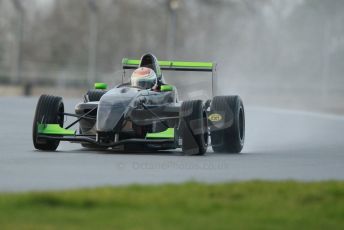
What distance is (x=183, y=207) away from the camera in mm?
8391

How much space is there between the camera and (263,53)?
87312 millimetres

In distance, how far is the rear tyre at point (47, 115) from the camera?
15.6 m

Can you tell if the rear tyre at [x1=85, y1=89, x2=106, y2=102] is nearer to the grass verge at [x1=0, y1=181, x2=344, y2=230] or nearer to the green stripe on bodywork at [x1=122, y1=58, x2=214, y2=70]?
the green stripe on bodywork at [x1=122, y1=58, x2=214, y2=70]

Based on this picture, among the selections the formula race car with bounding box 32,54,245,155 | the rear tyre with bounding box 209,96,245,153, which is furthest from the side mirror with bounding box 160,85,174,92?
the rear tyre with bounding box 209,96,245,153

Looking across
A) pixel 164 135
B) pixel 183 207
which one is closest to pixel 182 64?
pixel 164 135

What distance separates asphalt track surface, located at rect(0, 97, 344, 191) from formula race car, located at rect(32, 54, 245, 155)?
23 centimetres

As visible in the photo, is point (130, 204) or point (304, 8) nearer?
point (130, 204)

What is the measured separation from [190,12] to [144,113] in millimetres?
81277

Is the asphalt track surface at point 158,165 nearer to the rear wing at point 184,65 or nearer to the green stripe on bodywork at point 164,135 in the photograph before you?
the green stripe on bodywork at point 164,135

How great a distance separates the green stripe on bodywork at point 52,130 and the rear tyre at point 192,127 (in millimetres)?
1650

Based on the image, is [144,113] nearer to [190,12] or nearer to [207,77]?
[207,77]

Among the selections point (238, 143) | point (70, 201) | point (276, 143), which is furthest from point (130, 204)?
point (276, 143)

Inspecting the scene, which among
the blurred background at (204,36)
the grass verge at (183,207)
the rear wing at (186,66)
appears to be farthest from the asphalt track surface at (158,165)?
the blurred background at (204,36)

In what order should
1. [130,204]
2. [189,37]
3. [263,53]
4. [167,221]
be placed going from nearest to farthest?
[167,221] < [130,204] < [263,53] < [189,37]
